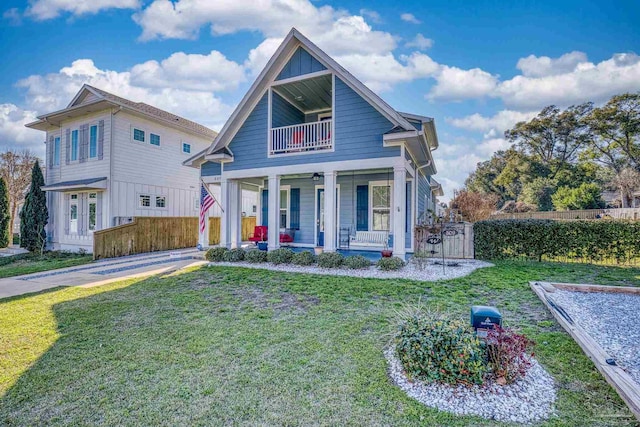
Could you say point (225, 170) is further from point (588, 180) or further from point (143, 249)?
point (588, 180)

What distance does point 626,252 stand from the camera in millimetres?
10102

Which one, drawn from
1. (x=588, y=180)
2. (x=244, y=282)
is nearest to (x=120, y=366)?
(x=244, y=282)

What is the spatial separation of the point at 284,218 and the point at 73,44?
1355 cm

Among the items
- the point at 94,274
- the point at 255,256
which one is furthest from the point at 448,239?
the point at 94,274

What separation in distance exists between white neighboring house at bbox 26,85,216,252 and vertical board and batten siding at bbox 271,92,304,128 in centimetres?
811

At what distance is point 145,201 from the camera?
16297mm

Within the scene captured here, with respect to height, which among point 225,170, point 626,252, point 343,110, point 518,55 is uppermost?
point 518,55

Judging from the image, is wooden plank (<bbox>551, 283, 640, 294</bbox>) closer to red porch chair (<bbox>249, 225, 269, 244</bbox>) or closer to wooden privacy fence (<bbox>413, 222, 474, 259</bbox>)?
wooden privacy fence (<bbox>413, 222, 474, 259</bbox>)

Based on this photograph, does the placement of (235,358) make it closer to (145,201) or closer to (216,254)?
(216,254)

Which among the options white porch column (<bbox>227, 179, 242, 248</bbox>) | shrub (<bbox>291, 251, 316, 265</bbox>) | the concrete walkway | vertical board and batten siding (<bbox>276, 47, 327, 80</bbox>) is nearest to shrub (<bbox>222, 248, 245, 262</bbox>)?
the concrete walkway

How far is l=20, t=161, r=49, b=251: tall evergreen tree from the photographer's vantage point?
55.0ft

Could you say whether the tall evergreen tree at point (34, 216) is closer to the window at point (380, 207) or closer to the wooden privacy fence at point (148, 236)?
the wooden privacy fence at point (148, 236)

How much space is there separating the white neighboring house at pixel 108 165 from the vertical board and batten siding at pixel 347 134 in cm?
795

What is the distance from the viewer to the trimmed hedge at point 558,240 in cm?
1007
